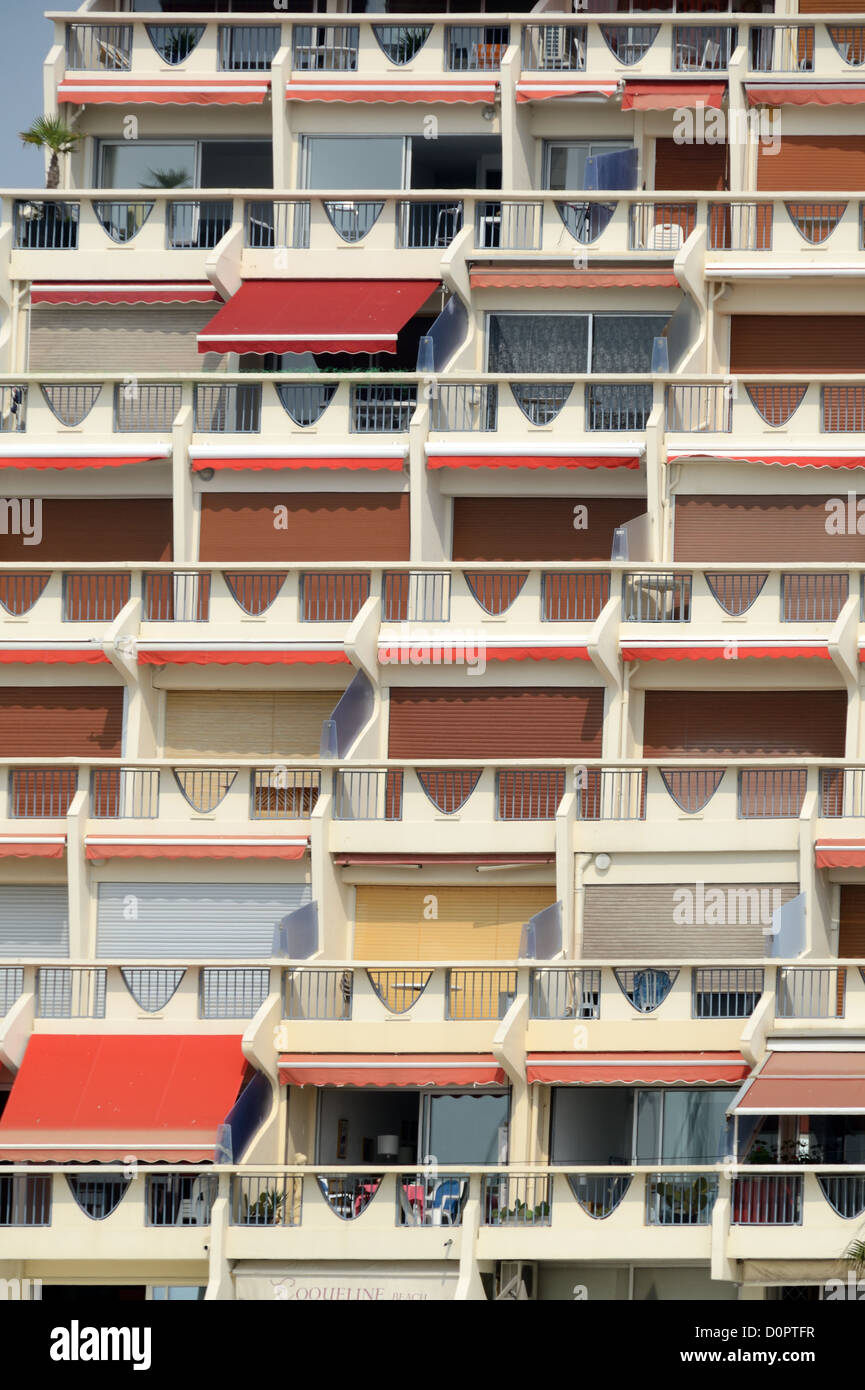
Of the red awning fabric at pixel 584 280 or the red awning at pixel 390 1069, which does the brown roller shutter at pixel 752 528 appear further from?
the red awning at pixel 390 1069

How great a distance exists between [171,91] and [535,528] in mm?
10056

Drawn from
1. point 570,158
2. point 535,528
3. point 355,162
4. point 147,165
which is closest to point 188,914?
point 535,528

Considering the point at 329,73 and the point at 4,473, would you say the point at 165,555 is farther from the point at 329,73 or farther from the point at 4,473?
the point at 329,73

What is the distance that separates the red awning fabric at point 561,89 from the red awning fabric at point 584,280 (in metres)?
3.73

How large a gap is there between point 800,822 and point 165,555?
1093 centimetres

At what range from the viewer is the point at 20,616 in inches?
1384

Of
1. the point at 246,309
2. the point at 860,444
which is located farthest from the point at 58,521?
the point at 860,444

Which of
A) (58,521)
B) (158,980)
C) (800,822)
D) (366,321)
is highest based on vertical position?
(366,321)

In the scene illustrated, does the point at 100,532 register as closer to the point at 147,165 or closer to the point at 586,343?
the point at 147,165

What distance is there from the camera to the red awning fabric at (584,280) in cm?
3716

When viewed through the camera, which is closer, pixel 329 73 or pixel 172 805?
pixel 172 805

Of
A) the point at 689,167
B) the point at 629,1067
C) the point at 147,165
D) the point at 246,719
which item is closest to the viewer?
the point at 629,1067

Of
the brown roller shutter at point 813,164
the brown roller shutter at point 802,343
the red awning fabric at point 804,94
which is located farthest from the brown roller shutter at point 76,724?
the red awning fabric at point 804,94

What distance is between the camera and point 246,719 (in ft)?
116
